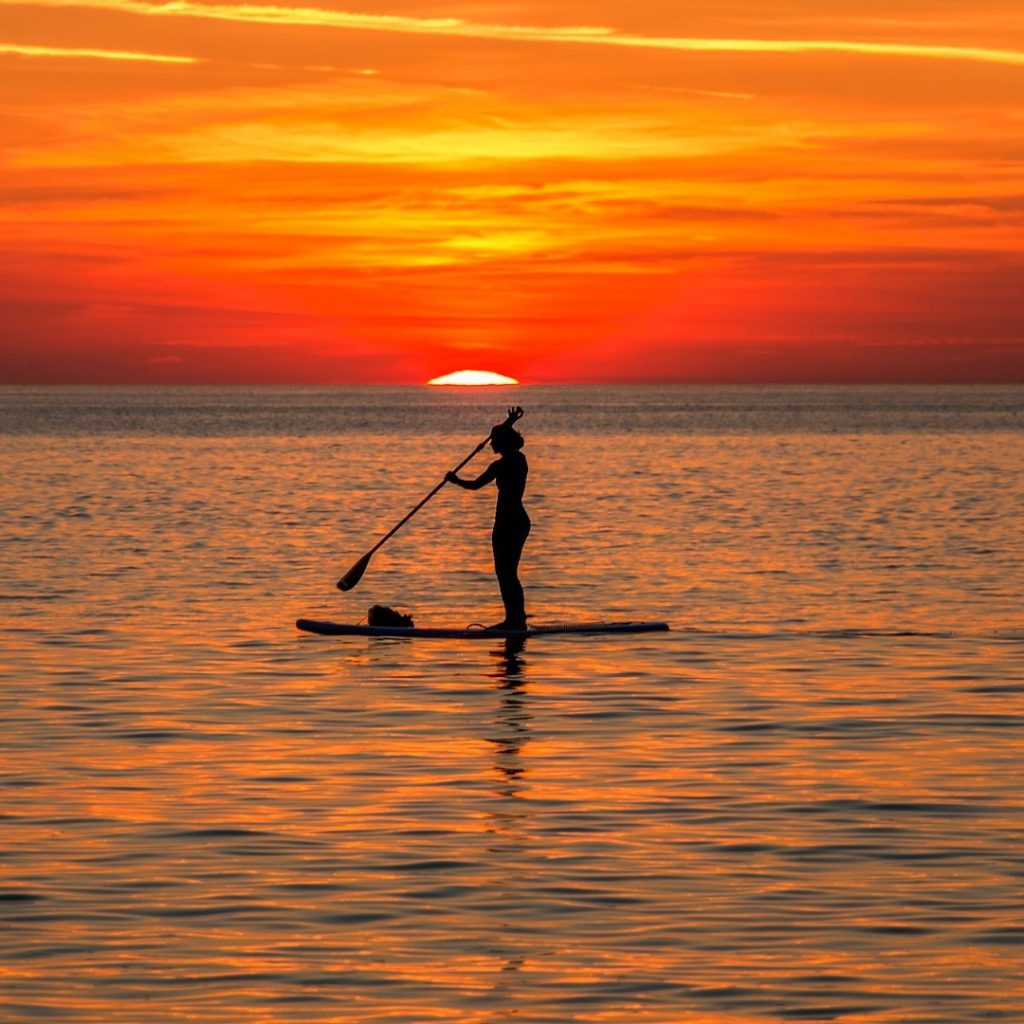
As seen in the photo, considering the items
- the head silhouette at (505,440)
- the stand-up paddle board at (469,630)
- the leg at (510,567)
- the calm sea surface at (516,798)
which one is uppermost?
the head silhouette at (505,440)

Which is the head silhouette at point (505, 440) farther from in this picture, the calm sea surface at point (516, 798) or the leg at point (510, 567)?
the calm sea surface at point (516, 798)

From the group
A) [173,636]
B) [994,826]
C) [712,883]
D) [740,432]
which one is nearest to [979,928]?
[712,883]

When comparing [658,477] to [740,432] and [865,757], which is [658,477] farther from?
[740,432]

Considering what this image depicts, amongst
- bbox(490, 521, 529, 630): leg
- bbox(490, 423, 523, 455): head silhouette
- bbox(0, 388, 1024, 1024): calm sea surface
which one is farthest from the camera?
bbox(490, 521, 529, 630): leg

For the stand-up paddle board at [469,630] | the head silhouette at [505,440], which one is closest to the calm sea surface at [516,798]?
the stand-up paddle board at [469,630]

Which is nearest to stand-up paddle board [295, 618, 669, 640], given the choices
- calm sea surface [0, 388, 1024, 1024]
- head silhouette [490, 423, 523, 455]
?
calm sea surface [0, 388, 1024, 1024]

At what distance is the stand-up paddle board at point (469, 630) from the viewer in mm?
22062

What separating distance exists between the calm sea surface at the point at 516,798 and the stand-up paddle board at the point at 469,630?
6.4 inches

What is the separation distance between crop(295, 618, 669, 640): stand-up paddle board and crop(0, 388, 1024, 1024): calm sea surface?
0.16 meters

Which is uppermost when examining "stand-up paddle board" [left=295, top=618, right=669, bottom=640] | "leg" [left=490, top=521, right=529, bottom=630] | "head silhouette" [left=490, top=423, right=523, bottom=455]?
"head silhouette" [left=490, top=423, right=523, bottom=455]

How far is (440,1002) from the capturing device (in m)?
9.14

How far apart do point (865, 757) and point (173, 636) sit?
10.3 meters

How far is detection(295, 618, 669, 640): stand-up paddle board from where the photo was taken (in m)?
22.1

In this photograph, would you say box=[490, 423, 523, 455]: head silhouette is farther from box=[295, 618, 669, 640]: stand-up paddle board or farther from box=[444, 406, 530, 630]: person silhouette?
box=[295, 618, 669, 640]: stand-up paddle board
